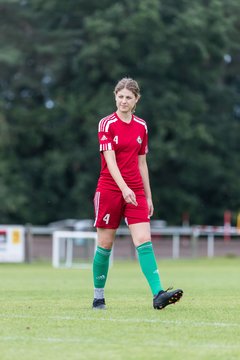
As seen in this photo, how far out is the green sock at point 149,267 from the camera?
30.9 feet

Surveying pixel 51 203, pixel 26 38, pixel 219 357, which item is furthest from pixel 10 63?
pixel 219 357

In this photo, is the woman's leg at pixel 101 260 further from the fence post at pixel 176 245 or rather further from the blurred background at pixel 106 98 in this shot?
the blurred background at pixel 106 98

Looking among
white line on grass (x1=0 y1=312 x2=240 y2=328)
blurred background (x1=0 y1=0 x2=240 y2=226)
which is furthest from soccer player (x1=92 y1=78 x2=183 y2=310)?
blurred background (x1=0 y1=0 x2=240 y2=226)

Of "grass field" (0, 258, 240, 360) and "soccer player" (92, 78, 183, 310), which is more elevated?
"soccer player" (92, 78, 183, 310)

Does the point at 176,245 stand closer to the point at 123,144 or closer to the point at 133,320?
the point at 123,144

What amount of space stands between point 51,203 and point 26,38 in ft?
24.5

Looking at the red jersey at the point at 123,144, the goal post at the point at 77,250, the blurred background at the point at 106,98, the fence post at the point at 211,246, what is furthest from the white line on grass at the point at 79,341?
the blurred background at the point at 106,98

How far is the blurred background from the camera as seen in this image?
146ft

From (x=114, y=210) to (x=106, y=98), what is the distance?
116 ft

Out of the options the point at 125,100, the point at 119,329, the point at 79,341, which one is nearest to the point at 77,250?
the point at 125,100

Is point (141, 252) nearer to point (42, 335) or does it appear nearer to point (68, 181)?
point (42, 335)

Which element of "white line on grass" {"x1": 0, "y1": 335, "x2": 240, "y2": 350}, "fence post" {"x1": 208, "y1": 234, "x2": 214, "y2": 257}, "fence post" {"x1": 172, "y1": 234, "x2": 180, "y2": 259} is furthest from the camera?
"fence post" {"x1": 208, "y1": 234, "x2": 214, "y2": 257}

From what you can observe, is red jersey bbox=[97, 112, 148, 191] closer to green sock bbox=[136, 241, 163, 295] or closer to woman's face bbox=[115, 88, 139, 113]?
woman's face bbox=[115, 88, 139, 113]

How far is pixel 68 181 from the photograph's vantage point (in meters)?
48.0
